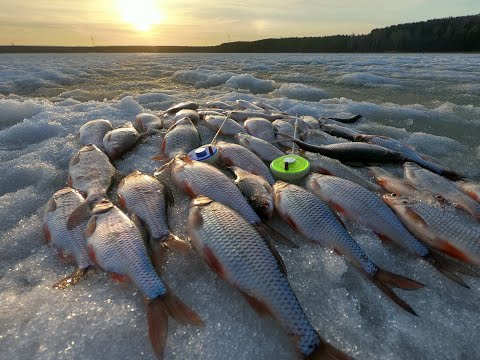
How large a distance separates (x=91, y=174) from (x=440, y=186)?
3183 mm

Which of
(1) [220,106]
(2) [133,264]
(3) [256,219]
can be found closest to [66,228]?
(2) [133,264]

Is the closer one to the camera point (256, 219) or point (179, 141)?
point (256, 219)

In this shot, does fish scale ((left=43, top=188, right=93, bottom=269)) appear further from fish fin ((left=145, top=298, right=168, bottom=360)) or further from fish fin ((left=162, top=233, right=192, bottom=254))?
fish fin ((left=145, top=298, right=168, bottom=360))

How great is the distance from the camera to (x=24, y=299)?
5.90 ft

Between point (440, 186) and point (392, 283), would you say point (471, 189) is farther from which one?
point (392, 283)

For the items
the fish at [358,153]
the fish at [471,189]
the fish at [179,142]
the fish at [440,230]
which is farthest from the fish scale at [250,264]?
the fish at [471,189]

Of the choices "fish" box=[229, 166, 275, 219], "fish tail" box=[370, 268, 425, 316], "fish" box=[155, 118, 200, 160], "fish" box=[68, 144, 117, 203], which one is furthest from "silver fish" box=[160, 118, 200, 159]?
"fish tail" box=[370, 268, 425, 316]

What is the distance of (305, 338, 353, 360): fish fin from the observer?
4.63 feet

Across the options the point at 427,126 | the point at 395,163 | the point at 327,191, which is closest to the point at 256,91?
the point at 427,126

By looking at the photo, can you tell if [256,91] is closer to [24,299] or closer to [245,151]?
[245,151]

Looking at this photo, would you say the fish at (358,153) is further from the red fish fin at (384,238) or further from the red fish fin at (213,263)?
the red fish fin at (213,263)

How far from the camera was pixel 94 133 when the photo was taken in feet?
14.1

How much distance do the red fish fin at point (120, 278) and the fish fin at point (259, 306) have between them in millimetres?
672

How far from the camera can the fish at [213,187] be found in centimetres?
236
